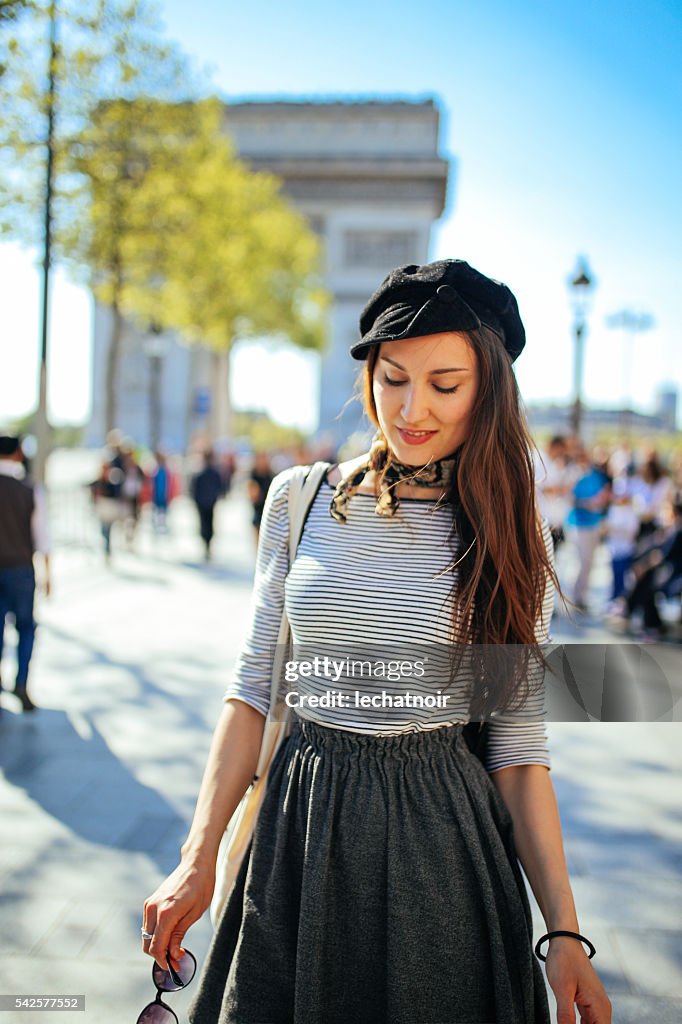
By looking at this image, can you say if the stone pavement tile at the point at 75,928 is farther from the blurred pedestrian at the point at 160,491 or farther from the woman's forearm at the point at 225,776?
the blurred pedestrian at the point at 160,491

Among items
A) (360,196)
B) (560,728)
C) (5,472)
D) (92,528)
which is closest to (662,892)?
(560,728)

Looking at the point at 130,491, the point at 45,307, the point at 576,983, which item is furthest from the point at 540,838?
the point at 130,491

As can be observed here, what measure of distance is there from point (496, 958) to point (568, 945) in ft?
0.42

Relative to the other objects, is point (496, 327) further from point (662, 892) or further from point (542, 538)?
point (662, 892)

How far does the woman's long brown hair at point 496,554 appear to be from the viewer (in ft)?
5.18

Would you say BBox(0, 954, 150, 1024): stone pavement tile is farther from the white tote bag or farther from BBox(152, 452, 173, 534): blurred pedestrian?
BBox(152, 452, 173, 534): blurred pedestrian

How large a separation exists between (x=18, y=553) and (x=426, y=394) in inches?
196

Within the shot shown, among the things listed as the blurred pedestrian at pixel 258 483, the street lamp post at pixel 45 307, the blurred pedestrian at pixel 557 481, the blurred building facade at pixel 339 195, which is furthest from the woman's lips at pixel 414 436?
the blurred building facade at pixel 339 195

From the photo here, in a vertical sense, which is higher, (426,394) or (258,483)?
(426,394)

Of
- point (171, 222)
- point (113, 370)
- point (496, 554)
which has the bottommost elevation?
point (496, 554)

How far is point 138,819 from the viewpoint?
4.17 metres

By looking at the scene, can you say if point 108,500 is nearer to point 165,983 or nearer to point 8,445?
point 8,445

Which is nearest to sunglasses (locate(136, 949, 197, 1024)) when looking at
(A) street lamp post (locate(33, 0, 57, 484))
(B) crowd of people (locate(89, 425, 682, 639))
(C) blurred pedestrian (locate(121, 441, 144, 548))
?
(B) crowd of people (locate(89, 425, 682, 639))

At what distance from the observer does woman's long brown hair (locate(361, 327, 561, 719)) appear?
1579 mm
